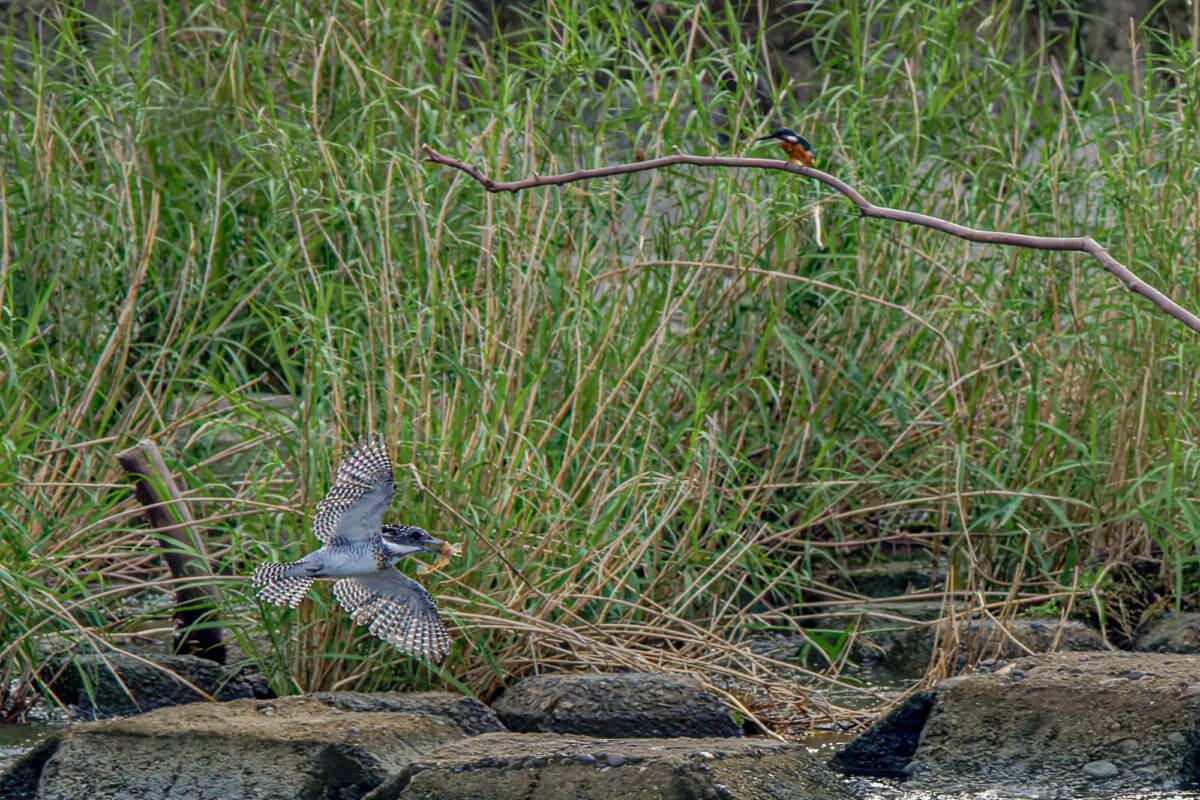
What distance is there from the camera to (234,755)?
11.6 feet

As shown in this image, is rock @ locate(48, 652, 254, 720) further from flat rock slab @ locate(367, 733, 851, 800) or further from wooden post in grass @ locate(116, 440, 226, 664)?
Answer: flat rock slab @ locate(367, 733, 851, 800)

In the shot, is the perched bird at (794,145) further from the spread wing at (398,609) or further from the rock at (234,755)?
the rock at (234,755)

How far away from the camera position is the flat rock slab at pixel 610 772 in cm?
320

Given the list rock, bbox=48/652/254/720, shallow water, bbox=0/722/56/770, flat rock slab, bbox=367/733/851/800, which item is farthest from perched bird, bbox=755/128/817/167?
shallow water, bbox=0/722/56/770

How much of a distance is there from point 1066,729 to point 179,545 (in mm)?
2155

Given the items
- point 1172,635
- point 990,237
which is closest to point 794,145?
point 990,237

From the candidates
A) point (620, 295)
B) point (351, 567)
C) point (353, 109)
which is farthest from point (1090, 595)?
point (353, 109)

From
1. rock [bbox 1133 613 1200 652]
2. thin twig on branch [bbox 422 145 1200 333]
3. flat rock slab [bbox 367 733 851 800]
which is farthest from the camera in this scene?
rock [bbox 1133 613 1200 652]

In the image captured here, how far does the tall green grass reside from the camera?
4289mm

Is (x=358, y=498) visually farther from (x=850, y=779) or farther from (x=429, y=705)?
(x=850, y=779)

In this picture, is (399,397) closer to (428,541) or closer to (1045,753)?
(428,541)

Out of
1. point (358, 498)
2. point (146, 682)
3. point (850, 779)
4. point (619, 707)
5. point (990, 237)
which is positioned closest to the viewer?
point (990, 237)

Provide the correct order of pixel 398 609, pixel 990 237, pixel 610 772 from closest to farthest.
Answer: pixel 990 237
pixel 610 772
pixel 398 609

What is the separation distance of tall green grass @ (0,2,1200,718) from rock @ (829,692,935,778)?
14.1 inches
